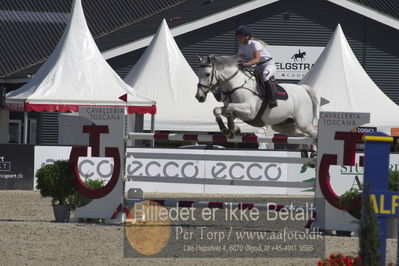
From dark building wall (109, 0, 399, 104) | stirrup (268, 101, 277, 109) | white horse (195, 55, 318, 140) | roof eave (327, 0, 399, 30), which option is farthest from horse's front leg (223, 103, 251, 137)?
roof eave (327, 0, 399, 30)

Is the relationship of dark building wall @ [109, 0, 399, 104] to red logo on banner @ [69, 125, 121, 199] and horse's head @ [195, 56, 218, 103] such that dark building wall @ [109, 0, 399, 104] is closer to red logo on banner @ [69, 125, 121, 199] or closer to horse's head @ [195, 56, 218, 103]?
horse's head @ [195, 56, 218, 103]

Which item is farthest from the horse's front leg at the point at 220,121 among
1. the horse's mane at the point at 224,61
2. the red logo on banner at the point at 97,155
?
the red logo on banner at the point at 97,155

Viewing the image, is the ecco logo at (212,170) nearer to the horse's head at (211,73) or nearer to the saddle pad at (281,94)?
the saddle pad at (281,94)

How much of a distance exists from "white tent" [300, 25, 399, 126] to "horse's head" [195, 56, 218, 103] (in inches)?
448

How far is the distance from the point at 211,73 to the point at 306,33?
21939mm

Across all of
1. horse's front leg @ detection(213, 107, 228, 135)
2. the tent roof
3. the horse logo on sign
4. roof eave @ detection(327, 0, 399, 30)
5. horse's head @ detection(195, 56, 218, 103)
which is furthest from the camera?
the horse logo on sign

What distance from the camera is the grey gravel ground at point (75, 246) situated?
967 centimetres

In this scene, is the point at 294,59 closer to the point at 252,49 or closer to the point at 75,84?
the point at 75,84

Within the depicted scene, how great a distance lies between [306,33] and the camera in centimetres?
3488

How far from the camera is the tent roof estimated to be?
2347 cm

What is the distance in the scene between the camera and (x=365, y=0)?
38.3 meters

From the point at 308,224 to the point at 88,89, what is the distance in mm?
12340

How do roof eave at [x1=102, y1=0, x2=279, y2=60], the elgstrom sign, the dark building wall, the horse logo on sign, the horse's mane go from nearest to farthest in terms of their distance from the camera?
the horse's mane < roof eave at [x1=102, y1=0, x2=279, y2=60] < the dark building wall < the elgstrom sign < the horse logo on sign

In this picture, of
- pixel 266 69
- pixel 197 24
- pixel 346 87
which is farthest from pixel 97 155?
pixel 197 24
